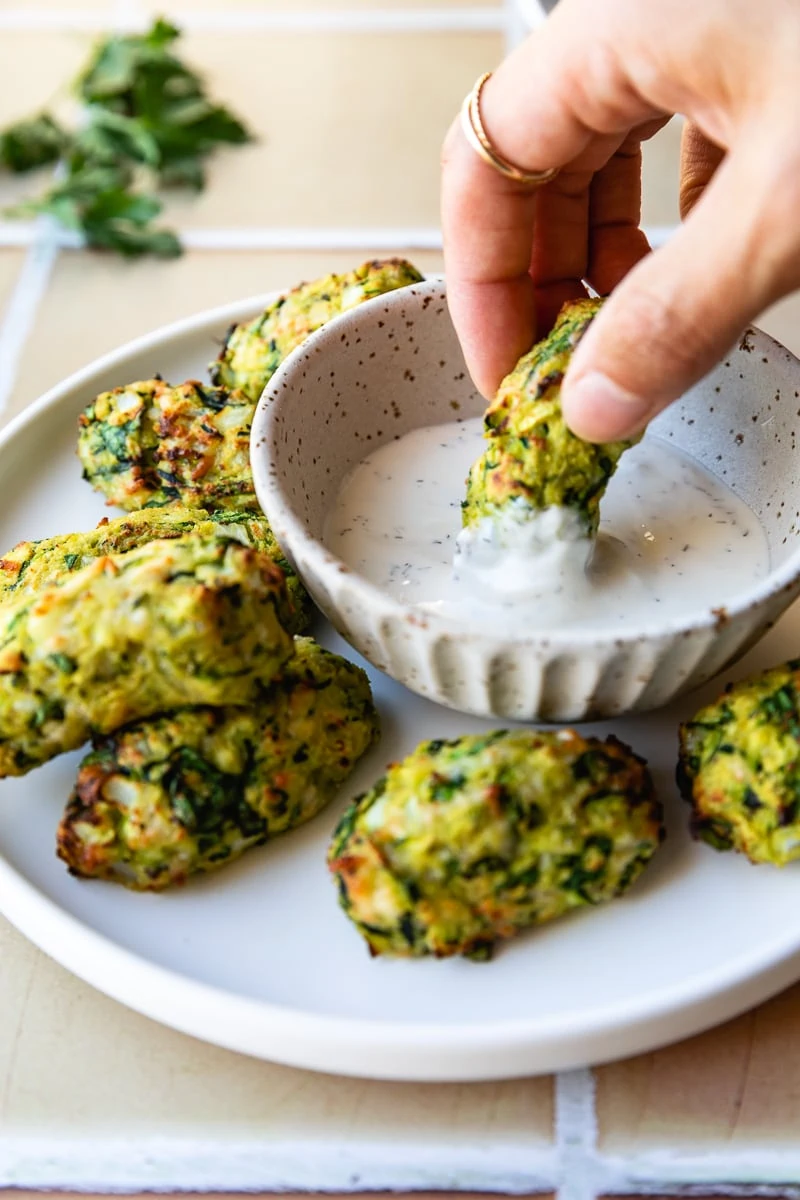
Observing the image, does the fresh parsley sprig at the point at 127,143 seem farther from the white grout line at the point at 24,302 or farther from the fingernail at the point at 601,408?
the fingernail at the point at 601,408

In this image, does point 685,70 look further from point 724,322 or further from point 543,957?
point 543,957

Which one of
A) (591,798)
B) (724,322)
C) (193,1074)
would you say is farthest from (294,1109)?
(724,322)

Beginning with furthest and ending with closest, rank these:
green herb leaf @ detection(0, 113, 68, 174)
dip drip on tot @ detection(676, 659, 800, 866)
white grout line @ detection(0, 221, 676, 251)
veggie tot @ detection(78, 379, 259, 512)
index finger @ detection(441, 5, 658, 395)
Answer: green herb leaf @ detection(0, 113, 68, 174) → white grout line @ detection(0, 221, 676, 251) → veggie tot @ detection(78, 379, 259, 512) → index finger @ detection(441, 5, 658, 395) → dip drip on tot @ detection(676, 659, 800, 866)

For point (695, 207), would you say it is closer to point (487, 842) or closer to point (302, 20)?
point (487, 842)

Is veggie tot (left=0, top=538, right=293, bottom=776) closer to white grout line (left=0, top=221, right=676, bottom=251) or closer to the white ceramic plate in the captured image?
the white ceramic plate

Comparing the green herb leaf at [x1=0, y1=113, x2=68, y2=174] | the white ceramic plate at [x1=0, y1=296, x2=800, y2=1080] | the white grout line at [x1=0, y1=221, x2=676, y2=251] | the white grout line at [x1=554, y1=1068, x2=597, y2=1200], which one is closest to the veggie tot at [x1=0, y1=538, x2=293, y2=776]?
the white ceramic plate at [x1=0, y1=296, x2=800, y2=1080]

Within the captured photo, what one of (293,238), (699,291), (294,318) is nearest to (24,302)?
(293,238)
